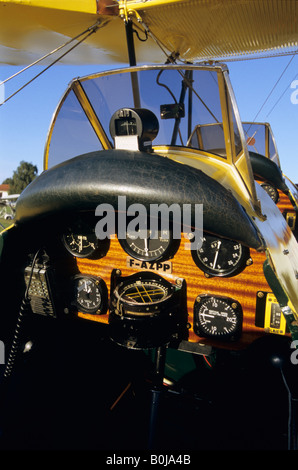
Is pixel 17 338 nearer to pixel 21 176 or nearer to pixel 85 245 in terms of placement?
pixel 85 245

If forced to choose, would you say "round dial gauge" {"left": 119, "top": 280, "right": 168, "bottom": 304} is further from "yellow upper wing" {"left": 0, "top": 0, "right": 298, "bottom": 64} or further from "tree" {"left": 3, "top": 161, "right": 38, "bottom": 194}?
"tree" {"left": 3, "top": 161, "right": 38, "bottom": 194}

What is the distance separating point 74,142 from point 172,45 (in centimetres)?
567

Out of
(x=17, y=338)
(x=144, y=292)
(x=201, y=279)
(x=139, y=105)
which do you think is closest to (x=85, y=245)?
(x=144, y=292)

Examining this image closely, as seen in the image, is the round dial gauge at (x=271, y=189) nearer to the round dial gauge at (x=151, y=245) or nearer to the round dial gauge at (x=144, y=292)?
the round dial gauge at (x=151, y=245)

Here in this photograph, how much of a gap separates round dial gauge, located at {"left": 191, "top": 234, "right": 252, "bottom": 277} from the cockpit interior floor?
2.65 ft

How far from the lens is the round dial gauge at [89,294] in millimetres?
2439

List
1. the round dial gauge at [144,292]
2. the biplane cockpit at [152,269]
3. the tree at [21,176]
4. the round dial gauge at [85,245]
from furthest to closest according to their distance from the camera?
the tree at [21,176] < the round dial gauge at [85,245] < the round dial gauge at [144,292] < the biplane cockpit at [152,269]

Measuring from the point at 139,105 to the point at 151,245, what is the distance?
59.2 inches

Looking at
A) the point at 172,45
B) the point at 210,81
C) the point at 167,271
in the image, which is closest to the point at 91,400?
the point at 167,271

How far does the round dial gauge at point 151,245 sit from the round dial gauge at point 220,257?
168 millimetres

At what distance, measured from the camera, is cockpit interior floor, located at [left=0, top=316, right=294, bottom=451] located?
2.40m

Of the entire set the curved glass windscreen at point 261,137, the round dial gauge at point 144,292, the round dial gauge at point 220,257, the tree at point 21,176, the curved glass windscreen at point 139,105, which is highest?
the tree at point 21,176

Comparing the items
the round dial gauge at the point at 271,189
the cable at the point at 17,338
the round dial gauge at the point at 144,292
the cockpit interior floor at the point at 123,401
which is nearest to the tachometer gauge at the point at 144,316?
the round dial gauge at the point at 144,292

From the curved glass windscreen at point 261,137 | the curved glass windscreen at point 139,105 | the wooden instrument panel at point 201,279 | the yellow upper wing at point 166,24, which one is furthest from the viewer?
the curved glass windscreen at point 261,137
